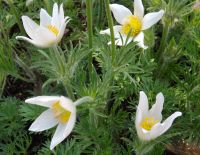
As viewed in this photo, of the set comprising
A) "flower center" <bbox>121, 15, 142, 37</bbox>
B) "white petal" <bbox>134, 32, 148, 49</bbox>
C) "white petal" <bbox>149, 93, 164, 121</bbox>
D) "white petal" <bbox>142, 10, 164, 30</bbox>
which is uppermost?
"white petal" <bbox>142, 10, 164, 30</bbox>

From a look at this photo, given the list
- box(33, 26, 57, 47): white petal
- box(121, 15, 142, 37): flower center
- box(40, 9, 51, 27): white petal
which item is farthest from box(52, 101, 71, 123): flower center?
box(121, 15, 142, 37): flower center

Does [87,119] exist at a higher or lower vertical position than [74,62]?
lower

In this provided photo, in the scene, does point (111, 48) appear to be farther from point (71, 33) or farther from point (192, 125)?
point (71, 33)

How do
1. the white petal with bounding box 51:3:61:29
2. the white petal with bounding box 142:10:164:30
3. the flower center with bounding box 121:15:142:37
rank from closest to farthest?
1. the white petal with bounding box 51:3:61:29
2. the white petal with bounding box 142:10:164:30
3. the flower center with bounding box 121:15:142:37

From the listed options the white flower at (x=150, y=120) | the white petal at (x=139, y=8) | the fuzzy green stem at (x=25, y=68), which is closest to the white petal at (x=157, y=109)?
the white flower at (x=150, y=120)

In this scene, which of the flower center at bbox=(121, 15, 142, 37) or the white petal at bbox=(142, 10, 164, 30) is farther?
the flower center at bbox=(121, 15, 142, 37)

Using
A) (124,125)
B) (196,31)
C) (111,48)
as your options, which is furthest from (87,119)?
(196,31)

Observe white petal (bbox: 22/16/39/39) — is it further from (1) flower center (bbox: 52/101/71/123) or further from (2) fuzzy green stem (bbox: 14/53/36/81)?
(2) fuzzy green stem (bbox: 14/53/36/81)

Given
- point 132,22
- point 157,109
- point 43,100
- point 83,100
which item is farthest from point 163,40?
point 43,100
